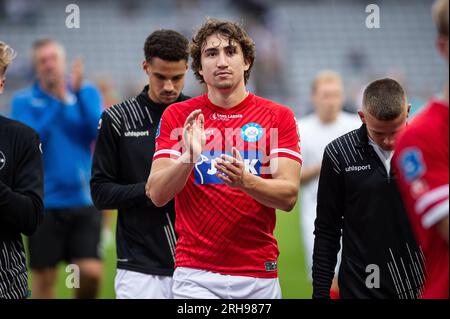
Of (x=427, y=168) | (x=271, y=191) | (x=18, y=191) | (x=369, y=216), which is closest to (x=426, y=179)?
(x=427, y=168)

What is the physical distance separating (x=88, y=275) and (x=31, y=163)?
10.0 feet

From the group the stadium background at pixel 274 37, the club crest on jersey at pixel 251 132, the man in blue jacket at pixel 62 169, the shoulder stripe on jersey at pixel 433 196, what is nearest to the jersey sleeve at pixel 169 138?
the club crest on jersey at pixel 251 132

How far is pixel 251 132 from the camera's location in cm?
444

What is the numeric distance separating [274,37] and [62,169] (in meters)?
20.3

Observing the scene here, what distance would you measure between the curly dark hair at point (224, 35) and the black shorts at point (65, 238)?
3.21 meters

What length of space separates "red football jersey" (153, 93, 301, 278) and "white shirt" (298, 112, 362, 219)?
353 cm

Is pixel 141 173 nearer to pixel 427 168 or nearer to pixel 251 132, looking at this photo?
pixel 251 132

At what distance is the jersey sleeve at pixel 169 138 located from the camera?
442cm

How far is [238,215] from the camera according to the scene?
4.36 metres

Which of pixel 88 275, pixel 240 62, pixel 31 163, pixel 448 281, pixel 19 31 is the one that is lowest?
pixel 88 275

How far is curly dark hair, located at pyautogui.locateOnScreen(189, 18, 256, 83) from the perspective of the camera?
460 cm

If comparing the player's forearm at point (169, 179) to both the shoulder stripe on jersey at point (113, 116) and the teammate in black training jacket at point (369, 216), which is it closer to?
the teammate in black training jacket at point (369, 216)
